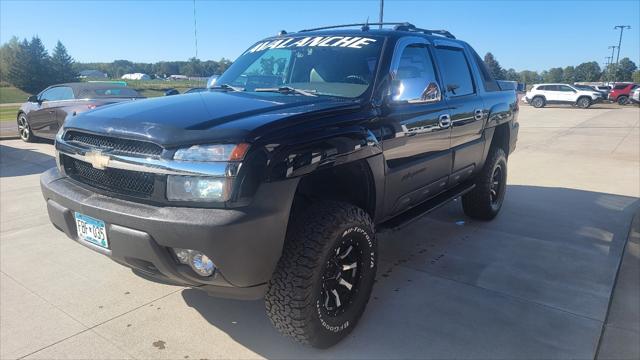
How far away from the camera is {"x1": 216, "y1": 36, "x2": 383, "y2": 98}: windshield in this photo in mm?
3287

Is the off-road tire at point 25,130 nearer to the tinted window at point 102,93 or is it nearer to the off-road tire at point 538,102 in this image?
the tinted window at point 102,93

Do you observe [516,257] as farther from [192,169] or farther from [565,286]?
[192,169]

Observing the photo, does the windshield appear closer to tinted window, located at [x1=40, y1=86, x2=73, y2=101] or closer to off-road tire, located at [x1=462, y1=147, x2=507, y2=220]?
off-road tire, located at [x1=462, y1=147, x2=507, y2=220]

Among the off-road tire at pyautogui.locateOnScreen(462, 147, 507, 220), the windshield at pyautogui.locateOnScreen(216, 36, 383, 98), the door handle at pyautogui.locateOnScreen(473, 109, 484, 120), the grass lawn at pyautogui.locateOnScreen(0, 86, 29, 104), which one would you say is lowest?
the grass lawn at pyautogui.locateOnScreen(0, 86, 29, 104)

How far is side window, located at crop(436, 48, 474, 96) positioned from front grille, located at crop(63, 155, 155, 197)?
263 cm

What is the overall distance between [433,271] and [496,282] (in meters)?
0.48

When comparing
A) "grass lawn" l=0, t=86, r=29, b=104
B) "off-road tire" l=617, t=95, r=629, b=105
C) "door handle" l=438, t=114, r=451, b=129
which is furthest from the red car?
"grass lawn" l=0, t=86, r=29, b=104

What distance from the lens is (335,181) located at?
3035 millimetres

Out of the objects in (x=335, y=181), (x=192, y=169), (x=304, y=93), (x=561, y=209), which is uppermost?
(x=304, y=93)

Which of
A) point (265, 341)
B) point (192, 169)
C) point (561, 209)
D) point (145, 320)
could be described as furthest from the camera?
point (561, 209)

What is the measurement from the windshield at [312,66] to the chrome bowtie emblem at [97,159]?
1.28 meters

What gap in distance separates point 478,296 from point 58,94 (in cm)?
1005

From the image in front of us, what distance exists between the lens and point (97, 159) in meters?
2.52


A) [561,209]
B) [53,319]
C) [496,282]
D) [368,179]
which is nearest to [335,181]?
[368,179]
